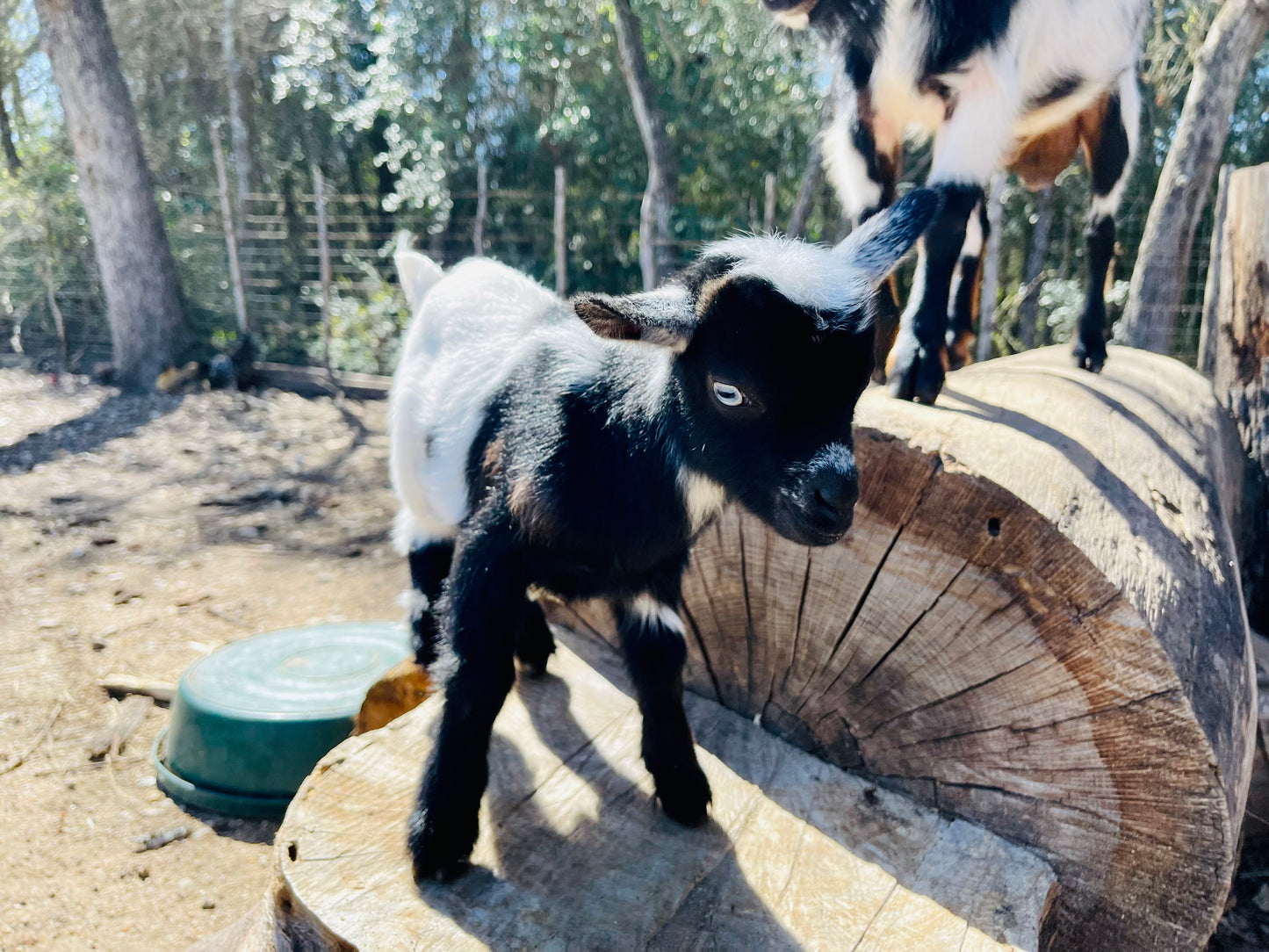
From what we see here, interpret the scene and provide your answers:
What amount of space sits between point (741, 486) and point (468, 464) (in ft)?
2.48

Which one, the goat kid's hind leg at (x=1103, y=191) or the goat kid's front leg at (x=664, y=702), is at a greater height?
the goat kid's hind leg at (x=1103, y=191)

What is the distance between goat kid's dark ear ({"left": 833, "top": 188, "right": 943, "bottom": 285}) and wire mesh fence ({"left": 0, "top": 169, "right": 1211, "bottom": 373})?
6.90 m

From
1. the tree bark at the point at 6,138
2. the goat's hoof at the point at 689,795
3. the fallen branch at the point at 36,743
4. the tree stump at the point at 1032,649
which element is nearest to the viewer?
the tree stump at the point at 1032,649

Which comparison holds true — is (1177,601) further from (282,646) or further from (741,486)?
(282,646)

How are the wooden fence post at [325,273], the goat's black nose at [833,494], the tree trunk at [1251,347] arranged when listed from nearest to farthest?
the goat's black nose at [833,494] < the tree trunk at [1251,347] < the wooden fence post at [325,273]

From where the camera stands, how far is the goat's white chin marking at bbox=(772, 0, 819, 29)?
228cm

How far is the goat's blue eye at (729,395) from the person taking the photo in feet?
4.87

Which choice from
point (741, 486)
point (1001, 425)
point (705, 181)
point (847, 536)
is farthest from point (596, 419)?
point (705, 181)

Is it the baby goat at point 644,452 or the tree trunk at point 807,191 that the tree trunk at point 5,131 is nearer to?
the tree trunk at point 807,191

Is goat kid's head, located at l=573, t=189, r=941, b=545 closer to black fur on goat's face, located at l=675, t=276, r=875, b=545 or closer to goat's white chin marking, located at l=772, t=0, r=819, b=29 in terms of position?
black fur on goat's face, located at l=675, t=276, r=875, b=545

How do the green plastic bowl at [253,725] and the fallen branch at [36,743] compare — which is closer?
the green plastic bowl at [253,725]

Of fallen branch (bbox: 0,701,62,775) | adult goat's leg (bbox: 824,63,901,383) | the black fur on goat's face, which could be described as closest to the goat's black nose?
the black fur on goat's face

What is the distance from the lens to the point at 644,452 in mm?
1672

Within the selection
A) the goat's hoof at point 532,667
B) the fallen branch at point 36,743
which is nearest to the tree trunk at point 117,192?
the fallen branch at point 36,743
